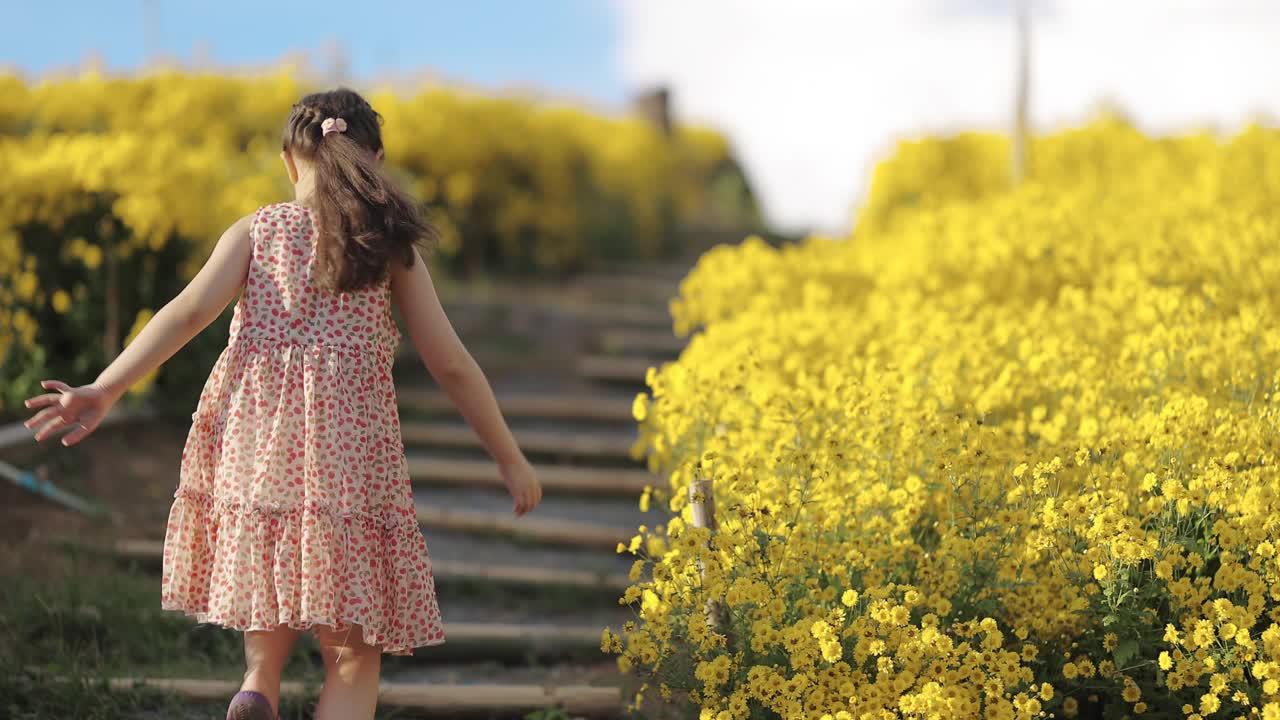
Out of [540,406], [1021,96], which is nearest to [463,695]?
[540,406]

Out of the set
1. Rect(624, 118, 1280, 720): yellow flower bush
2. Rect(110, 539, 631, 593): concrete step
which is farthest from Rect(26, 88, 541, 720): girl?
Rect(110, 539, 631, 593): concrete step

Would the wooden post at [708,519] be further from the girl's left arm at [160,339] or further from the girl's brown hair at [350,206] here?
the girl's left arm at [160,339]

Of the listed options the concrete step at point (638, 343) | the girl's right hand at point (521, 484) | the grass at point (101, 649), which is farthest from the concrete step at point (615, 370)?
the girl's right hand at point (521, 484)

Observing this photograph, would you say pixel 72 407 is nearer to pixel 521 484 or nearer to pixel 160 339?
pixel 160 339

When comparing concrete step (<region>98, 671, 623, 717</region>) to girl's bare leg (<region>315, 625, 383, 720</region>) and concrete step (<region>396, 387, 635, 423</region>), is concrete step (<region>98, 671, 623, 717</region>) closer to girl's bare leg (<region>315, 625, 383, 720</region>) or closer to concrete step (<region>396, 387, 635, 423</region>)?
girl's bare leg (<region>315, 625, 383, 720</region>)

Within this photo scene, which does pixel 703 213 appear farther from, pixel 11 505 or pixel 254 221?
pixel 254 221

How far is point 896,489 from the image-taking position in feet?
11.5

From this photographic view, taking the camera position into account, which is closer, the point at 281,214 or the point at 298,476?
the point at 298,476

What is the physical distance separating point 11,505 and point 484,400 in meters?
3.21

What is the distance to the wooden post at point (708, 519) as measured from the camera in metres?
3.15

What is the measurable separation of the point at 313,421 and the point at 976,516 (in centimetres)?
170

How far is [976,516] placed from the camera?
334 cm

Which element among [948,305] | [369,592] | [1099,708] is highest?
[948,305]

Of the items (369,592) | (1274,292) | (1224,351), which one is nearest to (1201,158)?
(1274,292)
